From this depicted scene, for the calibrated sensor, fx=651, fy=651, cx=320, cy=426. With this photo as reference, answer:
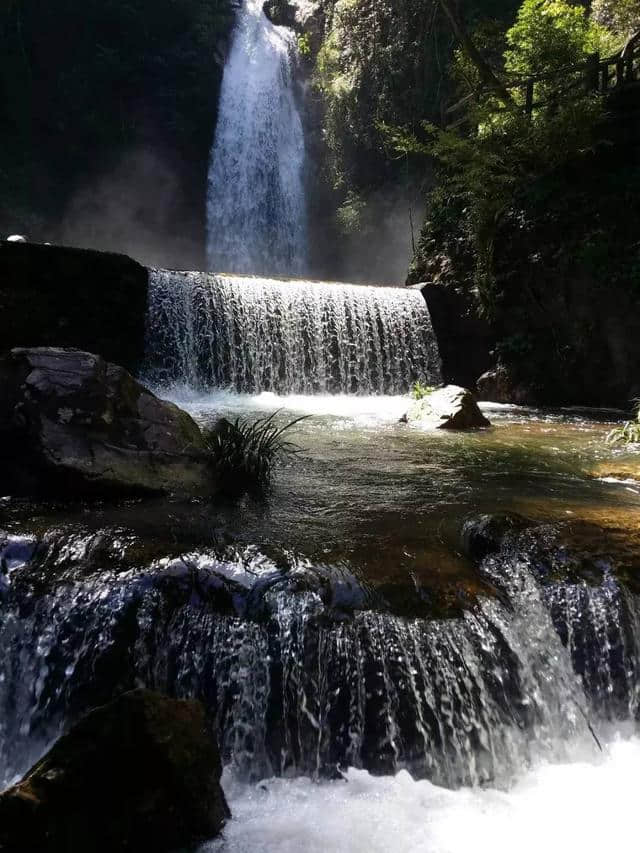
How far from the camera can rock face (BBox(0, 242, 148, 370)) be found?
10458mm

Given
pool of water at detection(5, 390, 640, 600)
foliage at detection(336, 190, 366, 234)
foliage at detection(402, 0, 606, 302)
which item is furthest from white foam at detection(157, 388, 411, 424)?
foliage at detection(336, 190, 366, 234)

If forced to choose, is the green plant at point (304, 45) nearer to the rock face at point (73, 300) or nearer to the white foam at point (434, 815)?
the rock face at point (73, 300)

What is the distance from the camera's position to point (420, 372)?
11.9 m

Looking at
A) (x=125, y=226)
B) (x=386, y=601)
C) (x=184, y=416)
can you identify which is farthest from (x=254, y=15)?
(x=386, y=601)

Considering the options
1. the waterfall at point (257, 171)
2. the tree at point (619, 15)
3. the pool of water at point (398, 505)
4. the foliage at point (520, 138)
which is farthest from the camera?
the waterfall at point (257, 171)

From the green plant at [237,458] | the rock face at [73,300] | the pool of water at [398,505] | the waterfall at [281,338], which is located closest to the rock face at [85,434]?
the green plant at [237,458]

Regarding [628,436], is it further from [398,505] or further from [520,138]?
[520,138]

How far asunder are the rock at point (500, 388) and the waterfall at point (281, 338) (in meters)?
0.84

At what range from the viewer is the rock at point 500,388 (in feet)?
36.9

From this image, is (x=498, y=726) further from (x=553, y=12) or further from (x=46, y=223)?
(x=46, y=223)

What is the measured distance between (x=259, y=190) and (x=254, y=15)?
7.57m

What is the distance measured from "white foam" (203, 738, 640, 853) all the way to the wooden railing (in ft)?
38.9

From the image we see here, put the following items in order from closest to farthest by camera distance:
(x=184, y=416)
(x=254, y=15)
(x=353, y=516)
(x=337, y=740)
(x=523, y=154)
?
(x=337, y=740), (x=353, y=516), (x=184, y=416), (x=523, y=154), (x=254, y=15)

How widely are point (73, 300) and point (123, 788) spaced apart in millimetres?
9987
